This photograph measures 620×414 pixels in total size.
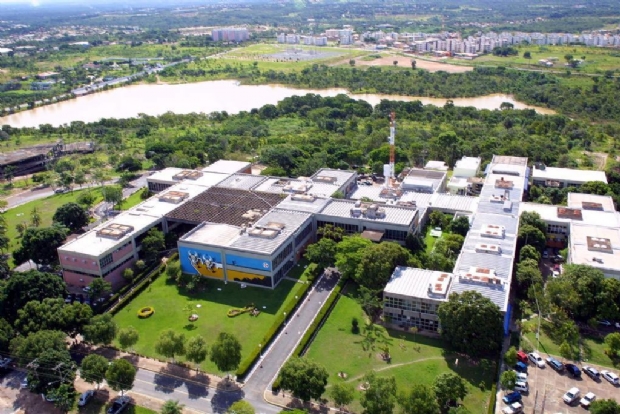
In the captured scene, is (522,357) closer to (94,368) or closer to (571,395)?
(571,395)

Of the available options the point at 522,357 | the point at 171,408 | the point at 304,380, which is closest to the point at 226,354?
the point at 171,408

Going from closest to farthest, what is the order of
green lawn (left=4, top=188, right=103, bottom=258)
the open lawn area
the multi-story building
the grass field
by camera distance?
the open lawn area, green lawn (left=4, top=188, right=103, bottom=258), the grass field, the multi-story building

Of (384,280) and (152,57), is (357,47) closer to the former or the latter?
(152,57)

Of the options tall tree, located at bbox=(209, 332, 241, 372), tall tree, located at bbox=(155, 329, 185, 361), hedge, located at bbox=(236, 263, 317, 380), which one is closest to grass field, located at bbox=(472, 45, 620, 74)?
hedge, located at bbox=(236, 263, 317, 380)

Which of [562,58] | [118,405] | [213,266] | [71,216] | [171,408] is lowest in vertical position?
[118,405]

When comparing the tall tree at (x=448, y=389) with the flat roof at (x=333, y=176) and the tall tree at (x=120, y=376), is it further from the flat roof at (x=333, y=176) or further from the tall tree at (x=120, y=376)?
the flat roof at (x=333, y=176)

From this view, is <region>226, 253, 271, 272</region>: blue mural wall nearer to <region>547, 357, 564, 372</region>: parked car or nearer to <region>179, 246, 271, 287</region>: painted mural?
<region>179, 246, 271, 287</region>: painted mural
